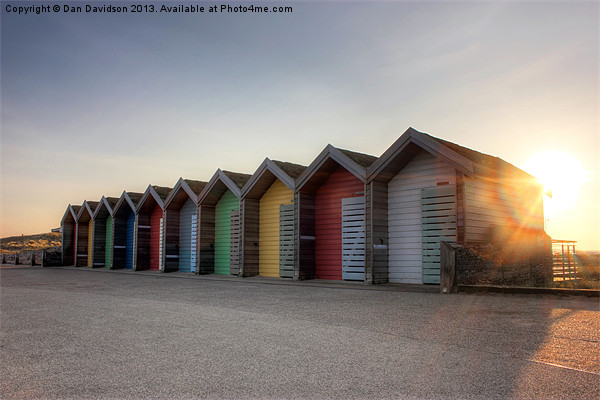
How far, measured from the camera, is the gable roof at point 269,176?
17.7m

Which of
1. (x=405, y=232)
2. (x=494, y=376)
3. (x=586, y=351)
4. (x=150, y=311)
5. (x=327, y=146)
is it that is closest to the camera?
(x=494, y=376)

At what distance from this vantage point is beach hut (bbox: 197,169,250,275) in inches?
807

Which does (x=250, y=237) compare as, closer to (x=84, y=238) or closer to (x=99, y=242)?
(x=99, y=242)

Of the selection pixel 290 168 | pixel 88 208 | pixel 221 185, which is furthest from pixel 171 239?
pixel 88 208

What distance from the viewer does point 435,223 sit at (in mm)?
13945

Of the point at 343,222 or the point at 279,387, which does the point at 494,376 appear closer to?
the point at 279,387

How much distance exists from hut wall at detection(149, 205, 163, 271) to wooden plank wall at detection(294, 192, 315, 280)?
11.8 metres

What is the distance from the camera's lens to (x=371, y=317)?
7855 mm

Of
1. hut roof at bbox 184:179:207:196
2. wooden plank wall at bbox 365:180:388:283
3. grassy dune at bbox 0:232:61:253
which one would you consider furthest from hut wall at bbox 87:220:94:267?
grassy dune at bbox 0:232:61:253

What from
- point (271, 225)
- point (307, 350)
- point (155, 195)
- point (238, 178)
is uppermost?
point (238, 178)

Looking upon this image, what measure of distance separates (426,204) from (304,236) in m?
4.85

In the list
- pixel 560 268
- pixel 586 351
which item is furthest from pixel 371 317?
pixel 560 268

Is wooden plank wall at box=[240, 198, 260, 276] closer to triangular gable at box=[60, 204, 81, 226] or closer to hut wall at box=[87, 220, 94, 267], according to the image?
hut wall at box=[87, 220, 94, 267]

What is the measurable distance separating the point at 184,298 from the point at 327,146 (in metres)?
7.54
